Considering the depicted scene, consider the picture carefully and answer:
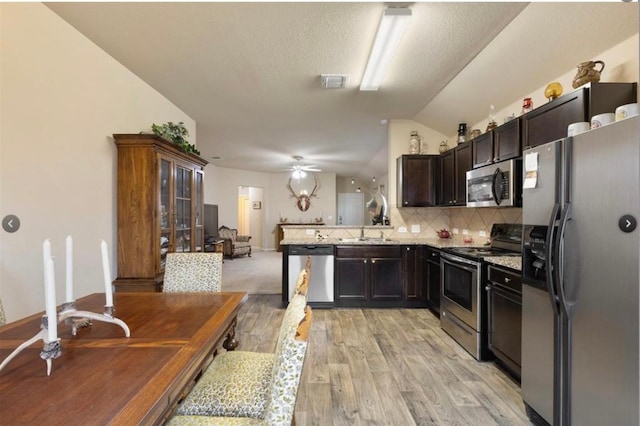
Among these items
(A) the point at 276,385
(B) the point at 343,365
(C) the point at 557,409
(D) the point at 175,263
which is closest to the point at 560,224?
(C) the point at 557,409

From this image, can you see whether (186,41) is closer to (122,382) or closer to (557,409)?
(122,382)

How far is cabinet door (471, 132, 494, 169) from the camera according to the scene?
9.71 feet

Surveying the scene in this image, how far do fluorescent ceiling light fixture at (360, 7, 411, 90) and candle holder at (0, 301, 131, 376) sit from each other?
240 centimetres

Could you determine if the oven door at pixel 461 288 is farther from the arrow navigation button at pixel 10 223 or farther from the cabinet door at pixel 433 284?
→ the arrow navigation button at pixel 10 223

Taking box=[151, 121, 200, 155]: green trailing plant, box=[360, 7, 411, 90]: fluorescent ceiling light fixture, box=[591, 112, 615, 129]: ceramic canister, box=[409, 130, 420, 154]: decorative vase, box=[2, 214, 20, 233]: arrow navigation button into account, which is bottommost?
box=[2, 214, 20, 233]: arrow navigation button

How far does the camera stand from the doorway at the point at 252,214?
398 inches

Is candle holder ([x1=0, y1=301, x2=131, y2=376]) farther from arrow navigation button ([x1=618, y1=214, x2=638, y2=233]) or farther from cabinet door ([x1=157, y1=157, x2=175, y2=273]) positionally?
arrow navigation button ([x1=618, y1=214, x2=638, y2=233])

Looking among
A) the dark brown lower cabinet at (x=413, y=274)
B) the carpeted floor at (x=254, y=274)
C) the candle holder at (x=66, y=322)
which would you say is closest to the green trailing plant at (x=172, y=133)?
the candle holder at (x=66, y=322)

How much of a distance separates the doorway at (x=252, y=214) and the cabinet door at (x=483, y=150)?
7.62m

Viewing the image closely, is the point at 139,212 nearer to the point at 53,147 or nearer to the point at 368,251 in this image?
the point at 53,147

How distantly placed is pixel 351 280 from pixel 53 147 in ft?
10.9

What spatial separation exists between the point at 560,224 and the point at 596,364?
2.23 feet

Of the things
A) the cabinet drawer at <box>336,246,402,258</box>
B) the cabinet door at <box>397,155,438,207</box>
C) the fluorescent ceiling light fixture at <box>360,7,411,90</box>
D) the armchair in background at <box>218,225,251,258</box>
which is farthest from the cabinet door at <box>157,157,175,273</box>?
the armchair in background at <box>218,225,251,258</box>

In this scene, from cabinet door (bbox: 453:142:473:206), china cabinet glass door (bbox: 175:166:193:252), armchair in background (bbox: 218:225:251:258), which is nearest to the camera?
china cabinet glass door (bbox: 175:166:193:252)
